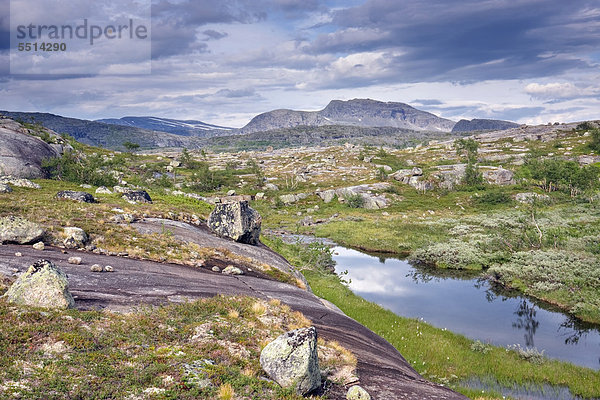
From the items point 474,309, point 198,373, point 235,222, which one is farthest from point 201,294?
point 474,309

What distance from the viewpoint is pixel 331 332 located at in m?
17.8

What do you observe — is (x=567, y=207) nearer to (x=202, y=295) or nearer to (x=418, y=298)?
(x=418, y=298)

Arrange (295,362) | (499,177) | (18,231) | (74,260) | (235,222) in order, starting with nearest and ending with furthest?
(295,362) → (74,260) → (18,231) → (235,222) → (499,177)

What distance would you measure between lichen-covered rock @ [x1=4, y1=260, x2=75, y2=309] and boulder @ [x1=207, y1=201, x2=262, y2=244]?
59.0 feet

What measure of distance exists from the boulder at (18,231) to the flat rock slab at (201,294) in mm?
578

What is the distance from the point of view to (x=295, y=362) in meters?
11.0

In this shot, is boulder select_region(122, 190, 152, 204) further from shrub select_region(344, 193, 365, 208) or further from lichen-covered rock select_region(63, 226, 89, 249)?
shrub select_region(344, 193, 365, 208)

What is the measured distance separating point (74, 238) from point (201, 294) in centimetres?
877

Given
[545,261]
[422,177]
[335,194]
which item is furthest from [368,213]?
[545,261]

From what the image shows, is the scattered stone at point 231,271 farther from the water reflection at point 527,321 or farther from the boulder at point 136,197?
the water reflection at point 527,321

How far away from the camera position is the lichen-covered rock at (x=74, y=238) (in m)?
19.9

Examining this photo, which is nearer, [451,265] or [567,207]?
[451,265]

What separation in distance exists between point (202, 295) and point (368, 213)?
79116mm

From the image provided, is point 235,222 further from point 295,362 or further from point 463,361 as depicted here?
point 295,362
